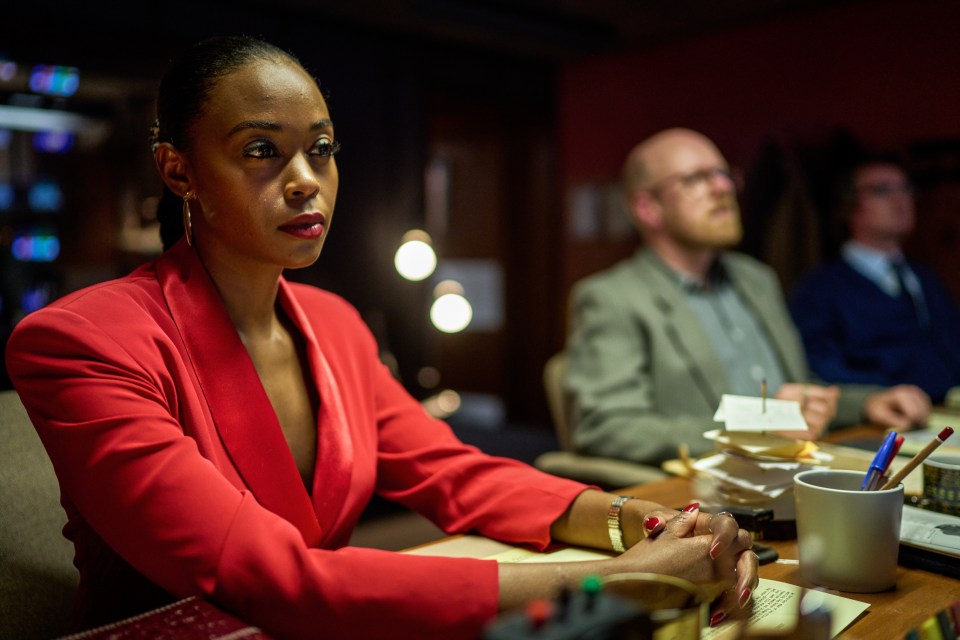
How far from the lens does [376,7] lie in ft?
15.4

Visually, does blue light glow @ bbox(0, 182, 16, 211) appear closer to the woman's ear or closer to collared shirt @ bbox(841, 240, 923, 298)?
the woman's ear

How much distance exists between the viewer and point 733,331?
2604 mm

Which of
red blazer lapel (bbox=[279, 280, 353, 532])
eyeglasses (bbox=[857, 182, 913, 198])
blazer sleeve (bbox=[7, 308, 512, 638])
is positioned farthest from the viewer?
eyeglasses (bbox=[857, 182, 913, 198])

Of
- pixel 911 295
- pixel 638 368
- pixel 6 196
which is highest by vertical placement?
pixel 6 196

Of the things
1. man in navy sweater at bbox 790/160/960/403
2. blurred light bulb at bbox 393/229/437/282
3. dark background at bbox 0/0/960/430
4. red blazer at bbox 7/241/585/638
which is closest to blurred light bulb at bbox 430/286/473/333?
blurred light bulb at bbox 393/229/437/282

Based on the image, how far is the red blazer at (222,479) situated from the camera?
2.83 ft

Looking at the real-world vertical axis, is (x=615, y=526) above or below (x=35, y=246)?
below

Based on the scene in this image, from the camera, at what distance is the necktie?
11.1 feet

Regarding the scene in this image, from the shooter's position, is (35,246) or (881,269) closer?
(881,269)

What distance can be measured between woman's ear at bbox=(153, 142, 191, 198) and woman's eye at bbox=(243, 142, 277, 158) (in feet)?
0.35

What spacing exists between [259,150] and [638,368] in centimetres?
145

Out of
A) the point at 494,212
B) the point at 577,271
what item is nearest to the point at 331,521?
the point at 577,271

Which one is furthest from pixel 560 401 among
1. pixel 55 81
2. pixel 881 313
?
pixel 55 81

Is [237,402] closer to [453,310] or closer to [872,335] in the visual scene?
[872,335]
